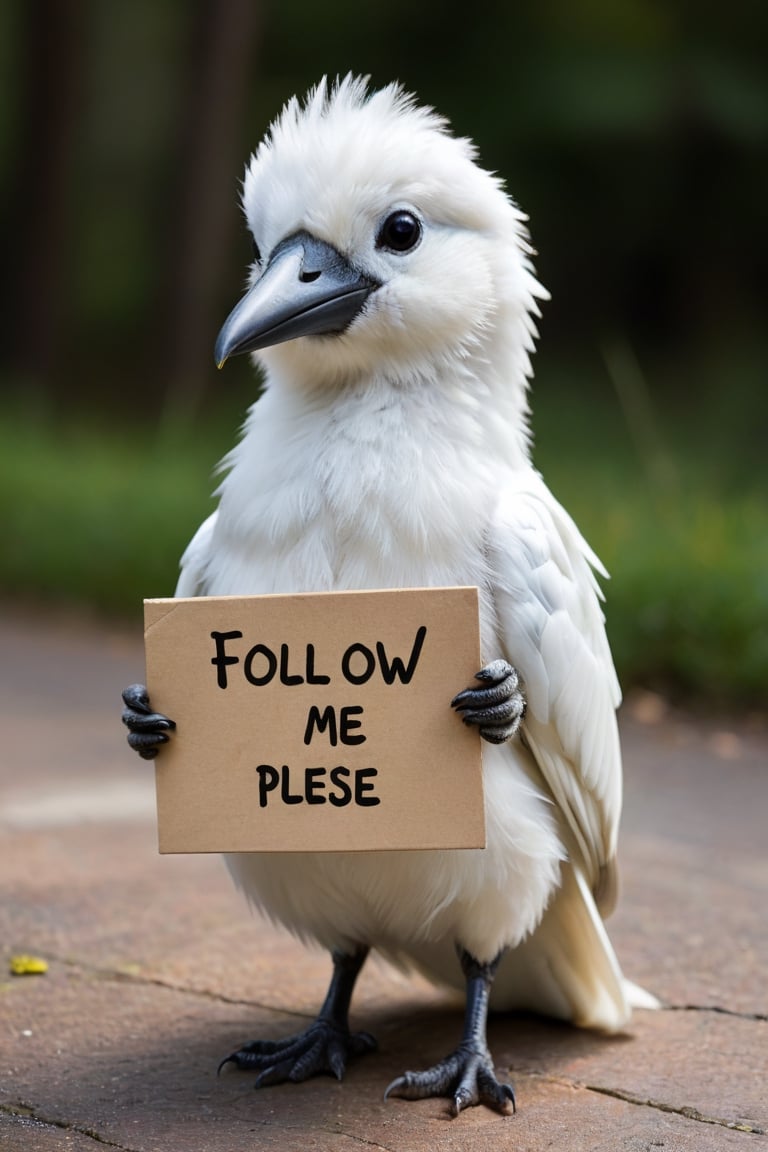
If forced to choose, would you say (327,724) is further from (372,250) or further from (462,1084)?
(372,250)

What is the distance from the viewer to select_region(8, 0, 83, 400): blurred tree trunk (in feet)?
48.5

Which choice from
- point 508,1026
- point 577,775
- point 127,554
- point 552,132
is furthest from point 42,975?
point 552,132

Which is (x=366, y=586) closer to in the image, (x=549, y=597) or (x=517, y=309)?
(x=549, y=597)

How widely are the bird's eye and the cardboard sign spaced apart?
0.71 m

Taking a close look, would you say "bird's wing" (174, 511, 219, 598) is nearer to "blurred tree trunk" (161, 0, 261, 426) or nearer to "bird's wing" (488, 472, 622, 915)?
"bird's wing" (488, 472, 622, 915)

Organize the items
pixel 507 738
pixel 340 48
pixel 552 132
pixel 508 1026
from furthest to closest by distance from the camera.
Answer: pixel 340 48 → pixel 552 132 → pixel 508 1026 → pixel 507 738

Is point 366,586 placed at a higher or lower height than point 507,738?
higher

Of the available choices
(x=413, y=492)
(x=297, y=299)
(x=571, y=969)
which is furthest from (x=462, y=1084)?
(x=297, y=299)

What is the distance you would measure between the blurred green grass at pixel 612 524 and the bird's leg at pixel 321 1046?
10.8 ft

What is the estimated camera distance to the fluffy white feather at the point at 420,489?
278 cm

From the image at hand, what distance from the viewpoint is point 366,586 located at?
2744 millimetres

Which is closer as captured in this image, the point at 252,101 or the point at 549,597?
the point at 549,597

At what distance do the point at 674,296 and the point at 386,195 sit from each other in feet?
56.1

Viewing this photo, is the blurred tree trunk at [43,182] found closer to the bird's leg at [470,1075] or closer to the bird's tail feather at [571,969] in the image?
the bird's tail feather at [571,969]
